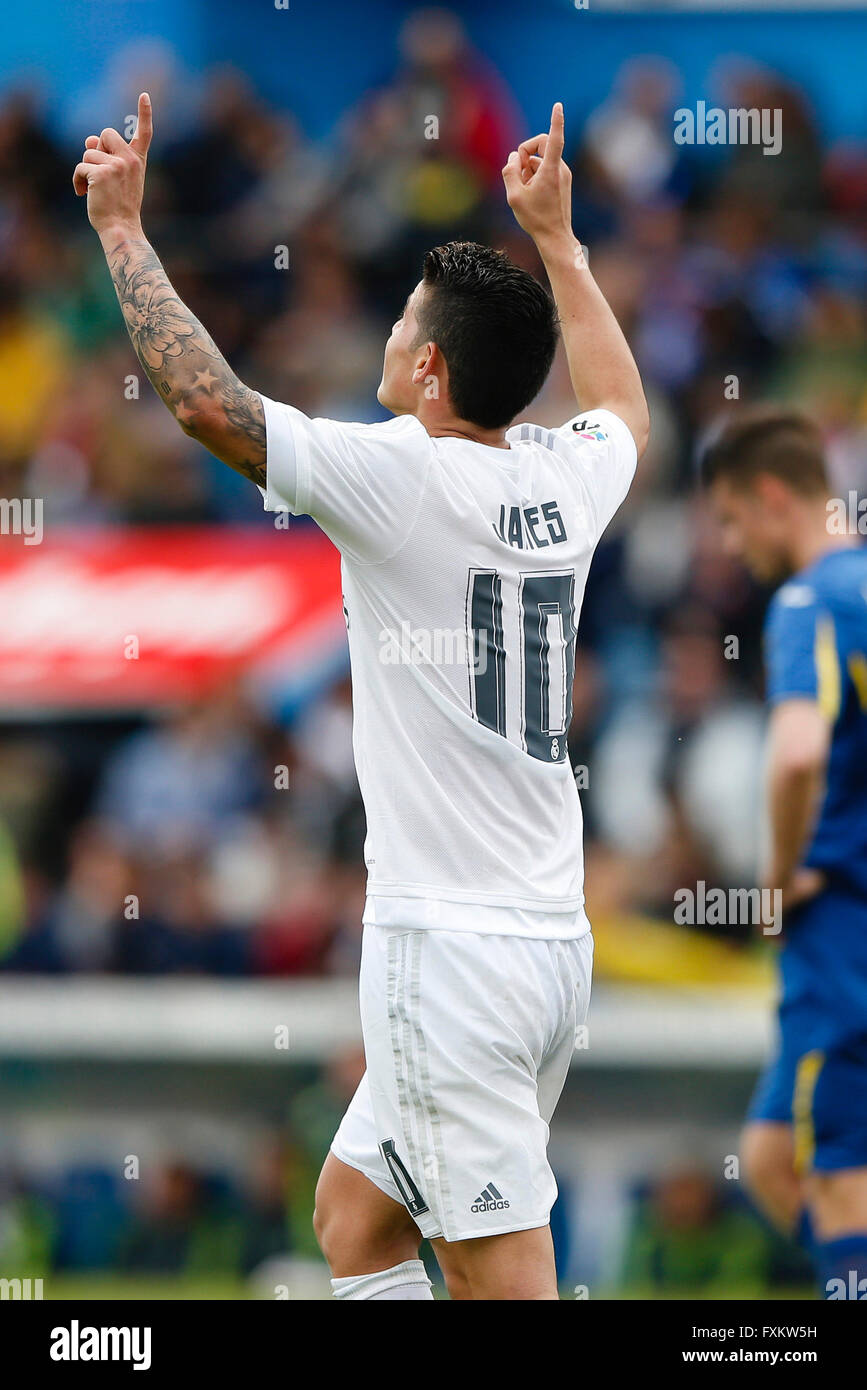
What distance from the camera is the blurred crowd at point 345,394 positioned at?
25.3ft

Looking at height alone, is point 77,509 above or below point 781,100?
below

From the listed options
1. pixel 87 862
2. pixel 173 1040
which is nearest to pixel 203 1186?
pixel 173 1040

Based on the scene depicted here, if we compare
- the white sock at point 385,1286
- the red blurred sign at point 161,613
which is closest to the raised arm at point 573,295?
the white sock at point 385,1286

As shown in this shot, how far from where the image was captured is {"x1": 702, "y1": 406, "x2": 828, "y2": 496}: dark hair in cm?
499

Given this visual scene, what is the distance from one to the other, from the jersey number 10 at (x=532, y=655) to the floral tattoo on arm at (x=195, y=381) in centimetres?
47

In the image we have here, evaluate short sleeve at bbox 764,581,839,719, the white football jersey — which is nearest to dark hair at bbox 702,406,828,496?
short sleeve at bbox 764,581,839,719

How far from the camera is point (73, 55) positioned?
10266mm

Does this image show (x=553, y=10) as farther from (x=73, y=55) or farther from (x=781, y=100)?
(x=73, y=55)

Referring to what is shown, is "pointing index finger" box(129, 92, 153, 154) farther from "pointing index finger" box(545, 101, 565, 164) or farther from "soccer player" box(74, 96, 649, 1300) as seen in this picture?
"pointing index finger" box(545, 101, 565, 164)

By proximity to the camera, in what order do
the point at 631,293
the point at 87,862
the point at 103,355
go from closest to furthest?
the point at 87,862 < the point at 631,293 < the point at 103,355

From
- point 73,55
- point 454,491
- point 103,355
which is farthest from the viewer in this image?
point 73,55

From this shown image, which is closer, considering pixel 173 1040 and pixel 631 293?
pixel 173 1040

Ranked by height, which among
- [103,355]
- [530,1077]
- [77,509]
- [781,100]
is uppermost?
[781,100]

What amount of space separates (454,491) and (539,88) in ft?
24.6
